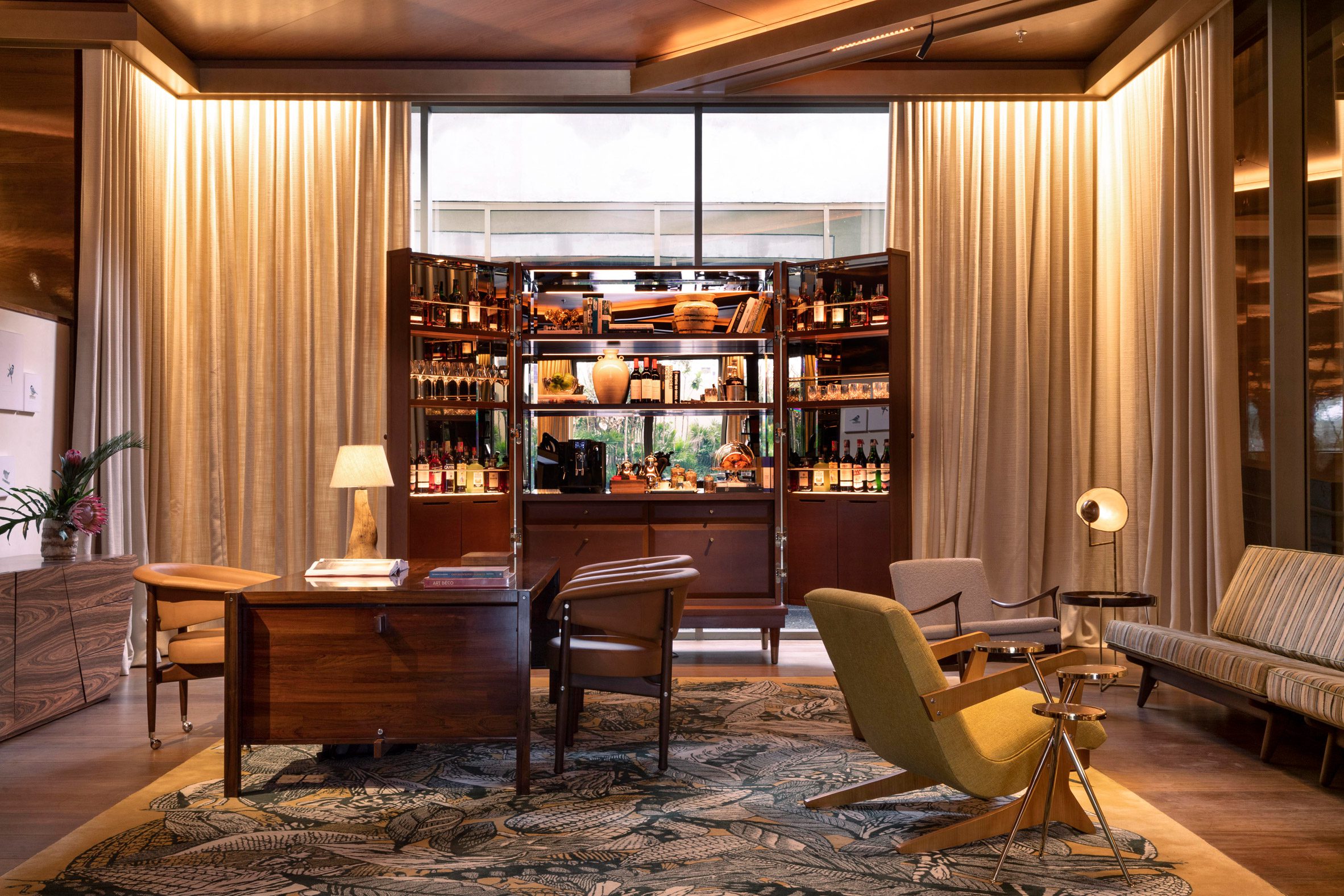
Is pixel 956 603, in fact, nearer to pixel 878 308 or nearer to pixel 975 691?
pixel 975 691

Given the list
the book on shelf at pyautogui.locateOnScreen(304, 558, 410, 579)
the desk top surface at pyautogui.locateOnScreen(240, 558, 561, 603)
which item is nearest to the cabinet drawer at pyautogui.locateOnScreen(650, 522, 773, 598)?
the book on shelf at pyautogui.locateOnScreen(304, 558, 410, 579)

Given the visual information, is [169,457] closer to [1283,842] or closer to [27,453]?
[27,453]

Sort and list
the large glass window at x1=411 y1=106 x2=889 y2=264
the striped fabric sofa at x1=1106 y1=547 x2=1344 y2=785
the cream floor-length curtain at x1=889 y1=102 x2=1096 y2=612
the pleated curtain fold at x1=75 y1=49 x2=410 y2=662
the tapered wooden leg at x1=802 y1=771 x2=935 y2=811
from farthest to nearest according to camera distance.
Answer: the large glass window at x1=411 y1=106 x2=889 y2=264 → the cream floor-length curtain at x1=889 y1=102 x2=1096 y2=612 → the pleated curtain fold at x1=75 y1=49 x2=410 y2=662 → the striped fabric sofa at x1=1106 y1=547 x2=1344 y2=785 → the tapered wooden leg at x1=802 y1=771 x2=935 y2=811

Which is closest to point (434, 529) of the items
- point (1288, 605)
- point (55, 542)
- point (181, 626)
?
point (55, 542)

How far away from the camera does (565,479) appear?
23.5ft

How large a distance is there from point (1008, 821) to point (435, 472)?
4654 millimetres

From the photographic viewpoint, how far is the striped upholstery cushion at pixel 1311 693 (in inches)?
149

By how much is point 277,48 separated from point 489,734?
5.22 metres

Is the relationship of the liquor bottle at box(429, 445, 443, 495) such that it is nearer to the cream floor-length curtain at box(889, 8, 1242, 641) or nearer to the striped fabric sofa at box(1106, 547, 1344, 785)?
the cream floor-length curtain at box(889, 8, 1242, 641)

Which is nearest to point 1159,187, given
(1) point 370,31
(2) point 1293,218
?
(2) point 1293,218

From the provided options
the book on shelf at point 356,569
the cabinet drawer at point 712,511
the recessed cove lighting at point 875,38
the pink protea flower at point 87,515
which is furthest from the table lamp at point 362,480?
the recessed cove lighting at point 875,38

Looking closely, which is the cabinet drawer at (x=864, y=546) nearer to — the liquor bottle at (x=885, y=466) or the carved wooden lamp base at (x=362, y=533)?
the liquor bottle at (x=885, y=466)

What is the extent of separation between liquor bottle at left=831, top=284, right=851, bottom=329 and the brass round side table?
12.7 feet

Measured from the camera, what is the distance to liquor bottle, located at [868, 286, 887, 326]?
273 inches
